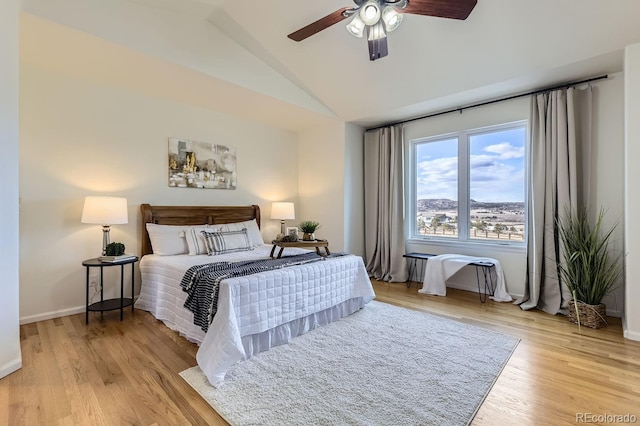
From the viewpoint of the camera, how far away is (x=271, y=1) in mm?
2998

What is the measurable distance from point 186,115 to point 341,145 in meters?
2.36

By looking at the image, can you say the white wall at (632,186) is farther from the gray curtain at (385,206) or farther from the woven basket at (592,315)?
the gray curtain at (385,206)

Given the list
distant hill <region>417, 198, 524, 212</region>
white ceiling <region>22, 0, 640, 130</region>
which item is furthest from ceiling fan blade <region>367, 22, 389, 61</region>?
distant hill <region>417, 198, 524, 212</region>

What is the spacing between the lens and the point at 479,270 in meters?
4.21

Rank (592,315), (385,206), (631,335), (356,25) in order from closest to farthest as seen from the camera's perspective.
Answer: (356,25), (631,335), (592,315), (385,206)

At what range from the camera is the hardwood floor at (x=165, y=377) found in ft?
5.64

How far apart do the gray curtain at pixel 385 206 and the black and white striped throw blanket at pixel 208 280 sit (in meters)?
2.35

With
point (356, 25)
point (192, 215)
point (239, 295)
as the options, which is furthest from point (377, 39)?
point (192, 215)

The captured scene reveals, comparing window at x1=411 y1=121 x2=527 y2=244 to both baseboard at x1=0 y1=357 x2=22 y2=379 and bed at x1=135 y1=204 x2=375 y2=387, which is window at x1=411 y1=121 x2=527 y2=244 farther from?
baseboard at x1=0 y1=357 x2=22 y2=379

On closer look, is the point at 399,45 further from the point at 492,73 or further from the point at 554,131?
the point at 554,131

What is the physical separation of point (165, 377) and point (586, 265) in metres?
3.91

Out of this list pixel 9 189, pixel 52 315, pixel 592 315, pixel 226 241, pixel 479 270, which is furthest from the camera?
pixel 479 270

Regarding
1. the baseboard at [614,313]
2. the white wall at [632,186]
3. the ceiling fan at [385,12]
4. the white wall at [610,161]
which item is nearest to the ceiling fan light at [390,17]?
the ceiling fan at [385,12]

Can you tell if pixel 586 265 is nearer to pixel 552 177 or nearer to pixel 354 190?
pixel 552 177
